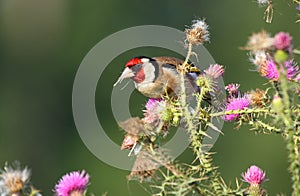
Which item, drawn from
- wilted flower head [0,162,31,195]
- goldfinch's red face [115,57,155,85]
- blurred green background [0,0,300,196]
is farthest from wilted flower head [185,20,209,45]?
blurred green background [0,0,300,196]

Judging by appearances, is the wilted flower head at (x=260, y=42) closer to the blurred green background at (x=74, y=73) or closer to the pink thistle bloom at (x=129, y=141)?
the pink thistle bloom at (x=129, y=141)

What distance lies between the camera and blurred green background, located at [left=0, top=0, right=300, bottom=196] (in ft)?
47.5

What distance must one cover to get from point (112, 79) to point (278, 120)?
15.1 metres

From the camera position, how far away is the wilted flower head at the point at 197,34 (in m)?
2.60

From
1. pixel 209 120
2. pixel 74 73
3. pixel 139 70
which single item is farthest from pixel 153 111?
pixel 74 73

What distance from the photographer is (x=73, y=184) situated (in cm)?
211

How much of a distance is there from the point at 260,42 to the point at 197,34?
0.59 m

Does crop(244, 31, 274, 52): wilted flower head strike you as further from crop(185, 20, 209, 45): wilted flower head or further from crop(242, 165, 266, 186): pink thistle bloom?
crop(185, 20, 209, 45): wilted flower head

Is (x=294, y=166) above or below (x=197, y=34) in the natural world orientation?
below

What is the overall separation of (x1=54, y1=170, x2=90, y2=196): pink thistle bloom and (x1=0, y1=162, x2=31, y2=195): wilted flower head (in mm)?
112

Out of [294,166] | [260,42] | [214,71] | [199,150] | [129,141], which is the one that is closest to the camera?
[294,166]

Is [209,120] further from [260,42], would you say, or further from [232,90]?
[260,42]

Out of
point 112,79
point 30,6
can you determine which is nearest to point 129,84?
point 112,79

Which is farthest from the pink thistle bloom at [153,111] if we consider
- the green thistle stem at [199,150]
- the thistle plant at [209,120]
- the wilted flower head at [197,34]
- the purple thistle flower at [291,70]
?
the purple thistle flower at [291,70]
